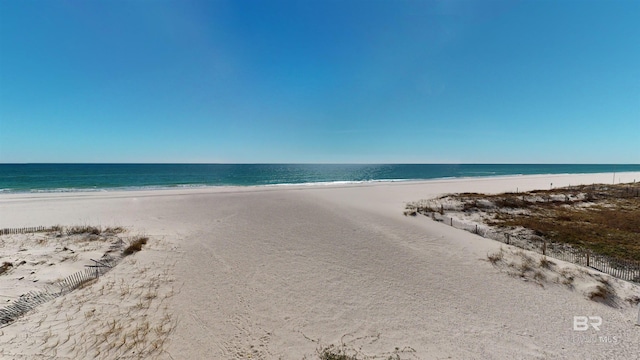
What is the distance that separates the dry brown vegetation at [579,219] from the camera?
12.3 metres

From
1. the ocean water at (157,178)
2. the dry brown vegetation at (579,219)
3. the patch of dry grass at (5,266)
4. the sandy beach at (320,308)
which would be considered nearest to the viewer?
the sandy beach at (320,308)

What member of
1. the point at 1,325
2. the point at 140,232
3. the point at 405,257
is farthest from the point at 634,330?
the point at 140,232

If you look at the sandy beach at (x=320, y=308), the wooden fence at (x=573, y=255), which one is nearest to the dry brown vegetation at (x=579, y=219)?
Answer: the wooden fence at (x=573, y=255)

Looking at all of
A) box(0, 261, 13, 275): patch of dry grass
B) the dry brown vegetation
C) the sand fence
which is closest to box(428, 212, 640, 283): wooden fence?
the dry brown vegetation

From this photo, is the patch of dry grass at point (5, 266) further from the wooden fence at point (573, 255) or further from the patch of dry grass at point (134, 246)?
the wooden fence at point (573, 255)

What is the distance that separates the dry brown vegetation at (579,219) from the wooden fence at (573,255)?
81cm

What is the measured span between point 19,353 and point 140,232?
1011 centimetres

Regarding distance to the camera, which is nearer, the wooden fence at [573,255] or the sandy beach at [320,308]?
the sandy beach at [320,308]

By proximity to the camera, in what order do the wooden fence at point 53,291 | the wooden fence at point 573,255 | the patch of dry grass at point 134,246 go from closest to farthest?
the wooden fence at point 53,291 < the wooden fence at point 573,255 < the patch of dry grass at point 134,246

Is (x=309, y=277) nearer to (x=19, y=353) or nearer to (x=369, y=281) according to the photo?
(x=369, y=281)

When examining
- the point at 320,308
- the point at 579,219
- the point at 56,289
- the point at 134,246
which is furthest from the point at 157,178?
the point at 579,219

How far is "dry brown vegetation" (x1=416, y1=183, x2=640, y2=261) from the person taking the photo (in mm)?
12312

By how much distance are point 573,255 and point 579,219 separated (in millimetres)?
9429

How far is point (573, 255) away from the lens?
36.2ft
